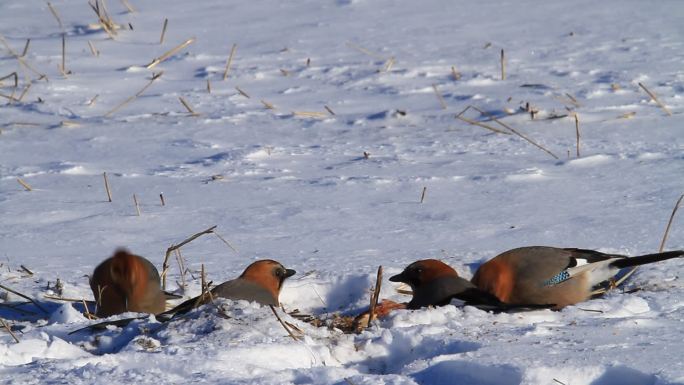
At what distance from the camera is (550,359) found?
2.84 metres

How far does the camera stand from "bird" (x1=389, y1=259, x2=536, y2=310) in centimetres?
405

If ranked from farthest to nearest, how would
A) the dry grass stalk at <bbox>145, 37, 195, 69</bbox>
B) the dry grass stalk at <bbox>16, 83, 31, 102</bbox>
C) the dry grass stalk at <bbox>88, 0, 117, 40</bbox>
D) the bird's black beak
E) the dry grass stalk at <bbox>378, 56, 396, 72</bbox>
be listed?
the dry grass stalk at <bbox>88, 0, 117, 40</bbox> < the dry grass stalk at <bbox>145, 37, 195, 69</bbox> < the dry grass stalk at <bbox>378, 56, 396, 72</bbox> < the dry grass stalk at <bbox>16, 83, 31, 102</bbox> < the bird's black beak

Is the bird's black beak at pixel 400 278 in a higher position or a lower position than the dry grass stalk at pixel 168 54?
lower

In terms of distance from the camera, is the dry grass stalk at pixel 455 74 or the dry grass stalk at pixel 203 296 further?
the dry grass stalk at pixel 455 74

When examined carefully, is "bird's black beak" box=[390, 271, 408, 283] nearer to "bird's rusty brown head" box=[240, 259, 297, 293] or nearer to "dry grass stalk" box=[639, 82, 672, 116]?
"bird's rusty brown head" box=[240, 259, 297, 293]

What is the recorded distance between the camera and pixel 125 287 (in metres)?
4.13

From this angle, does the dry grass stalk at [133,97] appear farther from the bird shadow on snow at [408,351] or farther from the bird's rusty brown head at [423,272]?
the bird shadow on snow at [408,351]

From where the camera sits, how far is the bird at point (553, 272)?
13.8 ft

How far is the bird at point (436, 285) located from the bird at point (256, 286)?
0.50 metres

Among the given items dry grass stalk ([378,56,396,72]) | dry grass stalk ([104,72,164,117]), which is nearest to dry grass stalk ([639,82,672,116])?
dry grass stalk ([378,56,396,72])

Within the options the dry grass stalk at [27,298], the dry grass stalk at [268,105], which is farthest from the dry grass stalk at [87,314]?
the dry grass stalk at [268,105]

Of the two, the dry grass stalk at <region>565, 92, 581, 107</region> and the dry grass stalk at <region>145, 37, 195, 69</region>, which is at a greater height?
the dry grass stalk at <region>145, 37, 195, 69</region>

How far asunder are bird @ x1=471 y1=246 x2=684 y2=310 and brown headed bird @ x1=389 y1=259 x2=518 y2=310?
153 mm

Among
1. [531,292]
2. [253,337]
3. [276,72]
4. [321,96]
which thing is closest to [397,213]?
[531,292]
